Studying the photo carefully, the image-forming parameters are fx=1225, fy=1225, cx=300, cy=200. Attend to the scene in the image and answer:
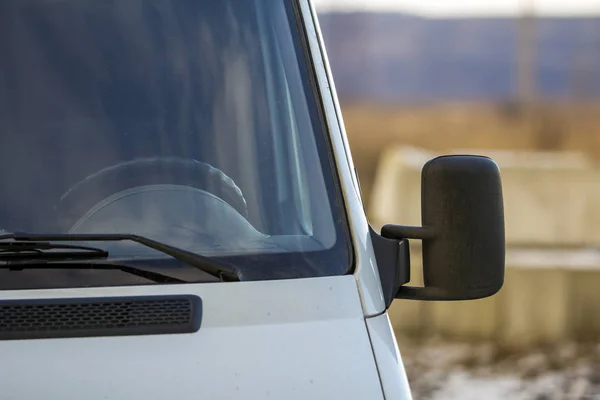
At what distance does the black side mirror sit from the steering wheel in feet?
1.39

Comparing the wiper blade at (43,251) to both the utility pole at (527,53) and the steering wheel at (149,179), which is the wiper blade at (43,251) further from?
the utility pole at (527,53)

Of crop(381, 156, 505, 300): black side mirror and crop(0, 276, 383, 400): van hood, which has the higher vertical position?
crop(381, 156, 505, 300): black side mirror

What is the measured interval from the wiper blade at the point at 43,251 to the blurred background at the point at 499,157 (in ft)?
19.0

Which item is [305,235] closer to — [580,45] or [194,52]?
[194,52]

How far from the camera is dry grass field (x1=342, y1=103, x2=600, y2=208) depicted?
4594 cm

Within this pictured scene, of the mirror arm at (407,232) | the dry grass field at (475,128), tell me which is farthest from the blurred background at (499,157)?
the mirror arm at (407,232)

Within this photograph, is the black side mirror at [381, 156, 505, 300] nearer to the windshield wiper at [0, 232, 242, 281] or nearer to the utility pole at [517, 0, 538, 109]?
the windshield wiper at [0, 232, 242, 281]

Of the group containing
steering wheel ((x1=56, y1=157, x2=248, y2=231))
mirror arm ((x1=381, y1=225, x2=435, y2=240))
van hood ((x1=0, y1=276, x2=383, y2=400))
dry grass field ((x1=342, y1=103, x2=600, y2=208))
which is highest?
steering wheel ((x1=56, y1=157, x2=248, y2=231))

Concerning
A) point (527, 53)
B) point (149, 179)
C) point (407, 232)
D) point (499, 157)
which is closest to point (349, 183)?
point (407, 232)

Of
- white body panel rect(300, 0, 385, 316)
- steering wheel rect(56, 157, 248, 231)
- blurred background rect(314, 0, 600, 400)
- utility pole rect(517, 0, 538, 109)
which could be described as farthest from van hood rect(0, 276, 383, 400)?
utility pole rect(517, 0, 538, 109)

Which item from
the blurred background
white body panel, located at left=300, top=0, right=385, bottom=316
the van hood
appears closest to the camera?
the van hood

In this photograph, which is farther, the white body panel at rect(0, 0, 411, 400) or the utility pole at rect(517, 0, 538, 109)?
the utility pole at rect(517, 0, 538, 109)

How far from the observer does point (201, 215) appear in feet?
8.93

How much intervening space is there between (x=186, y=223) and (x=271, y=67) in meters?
0.45
